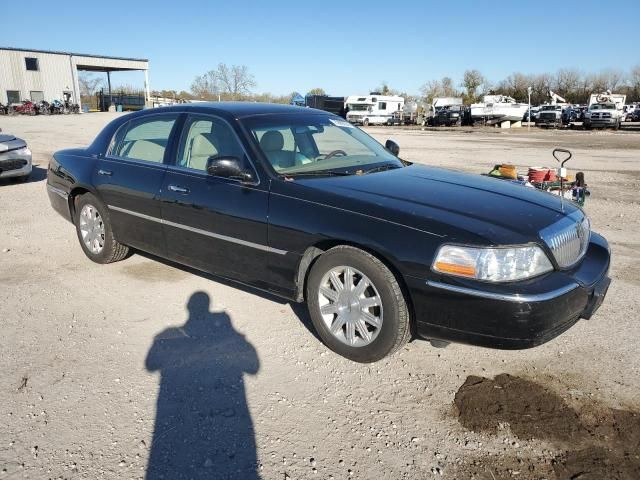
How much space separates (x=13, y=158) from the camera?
10.1m

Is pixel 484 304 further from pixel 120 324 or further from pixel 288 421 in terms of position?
pixel 120 324

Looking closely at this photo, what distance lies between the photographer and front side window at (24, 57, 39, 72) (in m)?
53.6

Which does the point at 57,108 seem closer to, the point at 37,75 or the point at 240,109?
the point at 37,75

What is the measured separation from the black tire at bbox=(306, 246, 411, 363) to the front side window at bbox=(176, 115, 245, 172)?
124 cm

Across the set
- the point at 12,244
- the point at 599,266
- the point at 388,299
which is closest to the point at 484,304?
the point at 388,299

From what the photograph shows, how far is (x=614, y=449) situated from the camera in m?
2.59

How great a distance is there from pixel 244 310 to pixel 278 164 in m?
1.24

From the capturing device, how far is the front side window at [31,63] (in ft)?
176

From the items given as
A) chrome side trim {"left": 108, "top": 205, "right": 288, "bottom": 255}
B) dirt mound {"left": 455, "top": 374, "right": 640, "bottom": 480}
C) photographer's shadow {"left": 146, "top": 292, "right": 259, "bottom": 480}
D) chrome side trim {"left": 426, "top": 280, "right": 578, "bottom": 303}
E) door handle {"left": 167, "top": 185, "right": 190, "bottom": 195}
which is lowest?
dirt mound {"left": 455, "top": 374, "right": 640, "bottom": 480}

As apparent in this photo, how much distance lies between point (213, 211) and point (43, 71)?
60.7 metres

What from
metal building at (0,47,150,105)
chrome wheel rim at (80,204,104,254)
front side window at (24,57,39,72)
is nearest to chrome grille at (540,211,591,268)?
chrome wheel rim at (80,204,104,254)

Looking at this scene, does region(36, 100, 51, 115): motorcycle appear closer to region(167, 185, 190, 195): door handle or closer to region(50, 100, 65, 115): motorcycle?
region(50, 100, 65, 115): motorcycle

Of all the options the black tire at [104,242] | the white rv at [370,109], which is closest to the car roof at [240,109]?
the black tire at [104,242]

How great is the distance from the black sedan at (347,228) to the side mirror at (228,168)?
0.01m
